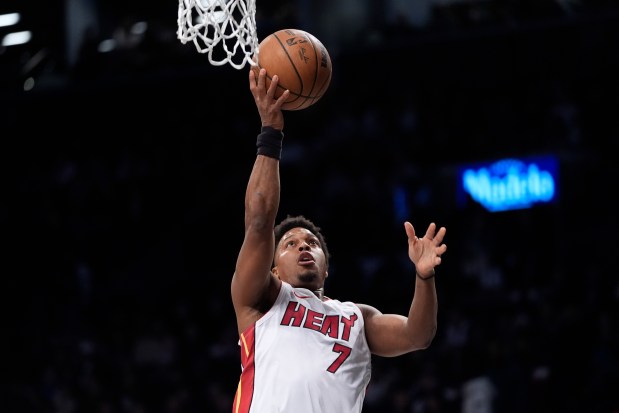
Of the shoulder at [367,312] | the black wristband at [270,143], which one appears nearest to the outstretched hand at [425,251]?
the shoulder at [367,312]

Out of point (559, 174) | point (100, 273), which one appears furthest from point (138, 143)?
point (559, 174)

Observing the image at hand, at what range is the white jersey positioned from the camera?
392 centimetres

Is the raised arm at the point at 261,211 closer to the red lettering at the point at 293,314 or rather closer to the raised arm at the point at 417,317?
the red lettering at the point at 293,314

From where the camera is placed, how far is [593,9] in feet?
42.9

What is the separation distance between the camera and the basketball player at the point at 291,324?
3.87m

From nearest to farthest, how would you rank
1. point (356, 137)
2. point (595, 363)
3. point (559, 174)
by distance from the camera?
point (595, 363) < point (559, 174) < point (356, 137)

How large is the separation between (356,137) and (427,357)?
13.7ft

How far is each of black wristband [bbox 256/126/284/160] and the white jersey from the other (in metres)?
0.61

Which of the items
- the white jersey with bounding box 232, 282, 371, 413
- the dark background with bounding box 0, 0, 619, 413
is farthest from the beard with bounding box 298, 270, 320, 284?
the dark background with bounding box 0, 0, 619, 413

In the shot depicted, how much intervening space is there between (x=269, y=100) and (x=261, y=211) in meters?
0.47

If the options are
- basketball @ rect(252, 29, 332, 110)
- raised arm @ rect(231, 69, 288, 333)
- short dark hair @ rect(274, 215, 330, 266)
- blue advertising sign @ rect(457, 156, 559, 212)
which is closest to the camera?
raised arm @ rect(231, 69, 288, 333)

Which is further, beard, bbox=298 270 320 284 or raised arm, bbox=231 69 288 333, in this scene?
beard, bbox=298 270 320 284

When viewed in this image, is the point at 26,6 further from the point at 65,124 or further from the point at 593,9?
the point at 593,9

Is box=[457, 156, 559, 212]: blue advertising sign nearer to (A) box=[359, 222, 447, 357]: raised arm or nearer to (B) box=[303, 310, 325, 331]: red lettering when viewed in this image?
(A) box=[359, 222, 447, 357]: raised arm
